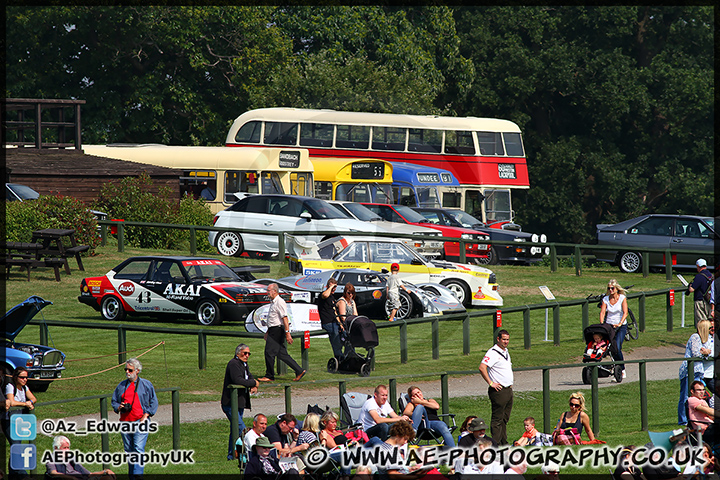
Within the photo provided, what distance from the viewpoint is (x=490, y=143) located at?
125 ft

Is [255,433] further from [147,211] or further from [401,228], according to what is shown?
[147,211]

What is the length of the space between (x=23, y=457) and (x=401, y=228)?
737 inches

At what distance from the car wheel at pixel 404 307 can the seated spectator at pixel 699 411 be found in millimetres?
8996

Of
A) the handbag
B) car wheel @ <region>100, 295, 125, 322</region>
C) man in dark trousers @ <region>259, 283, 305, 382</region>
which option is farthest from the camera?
car wheel @ <region>100, 295, 125, 322</region>

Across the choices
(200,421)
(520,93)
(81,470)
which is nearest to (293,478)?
(81,470)

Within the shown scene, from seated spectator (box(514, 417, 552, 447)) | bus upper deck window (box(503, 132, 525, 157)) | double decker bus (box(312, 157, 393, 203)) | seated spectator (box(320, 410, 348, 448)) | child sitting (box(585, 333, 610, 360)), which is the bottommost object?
seated spectator (box(514, 417, 552, 447))

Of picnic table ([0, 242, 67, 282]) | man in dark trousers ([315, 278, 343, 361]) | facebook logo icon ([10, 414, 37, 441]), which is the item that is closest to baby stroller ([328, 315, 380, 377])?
man in dark trousers ([315, 278, 343, 361])

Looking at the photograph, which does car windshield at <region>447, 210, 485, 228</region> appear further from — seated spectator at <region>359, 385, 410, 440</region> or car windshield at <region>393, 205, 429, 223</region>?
seated spectator at <region>359, 385, 410, 440</region>

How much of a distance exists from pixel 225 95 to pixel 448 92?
13.2 metres

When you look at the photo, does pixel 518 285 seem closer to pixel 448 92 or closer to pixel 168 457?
pixel 168 457

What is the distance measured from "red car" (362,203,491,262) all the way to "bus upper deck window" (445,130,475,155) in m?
7.29

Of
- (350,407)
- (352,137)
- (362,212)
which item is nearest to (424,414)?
(350,407)

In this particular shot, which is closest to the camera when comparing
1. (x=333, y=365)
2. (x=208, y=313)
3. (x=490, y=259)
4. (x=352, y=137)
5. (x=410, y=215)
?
(x=333, y=365)

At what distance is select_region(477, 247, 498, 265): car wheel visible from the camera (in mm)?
28766
